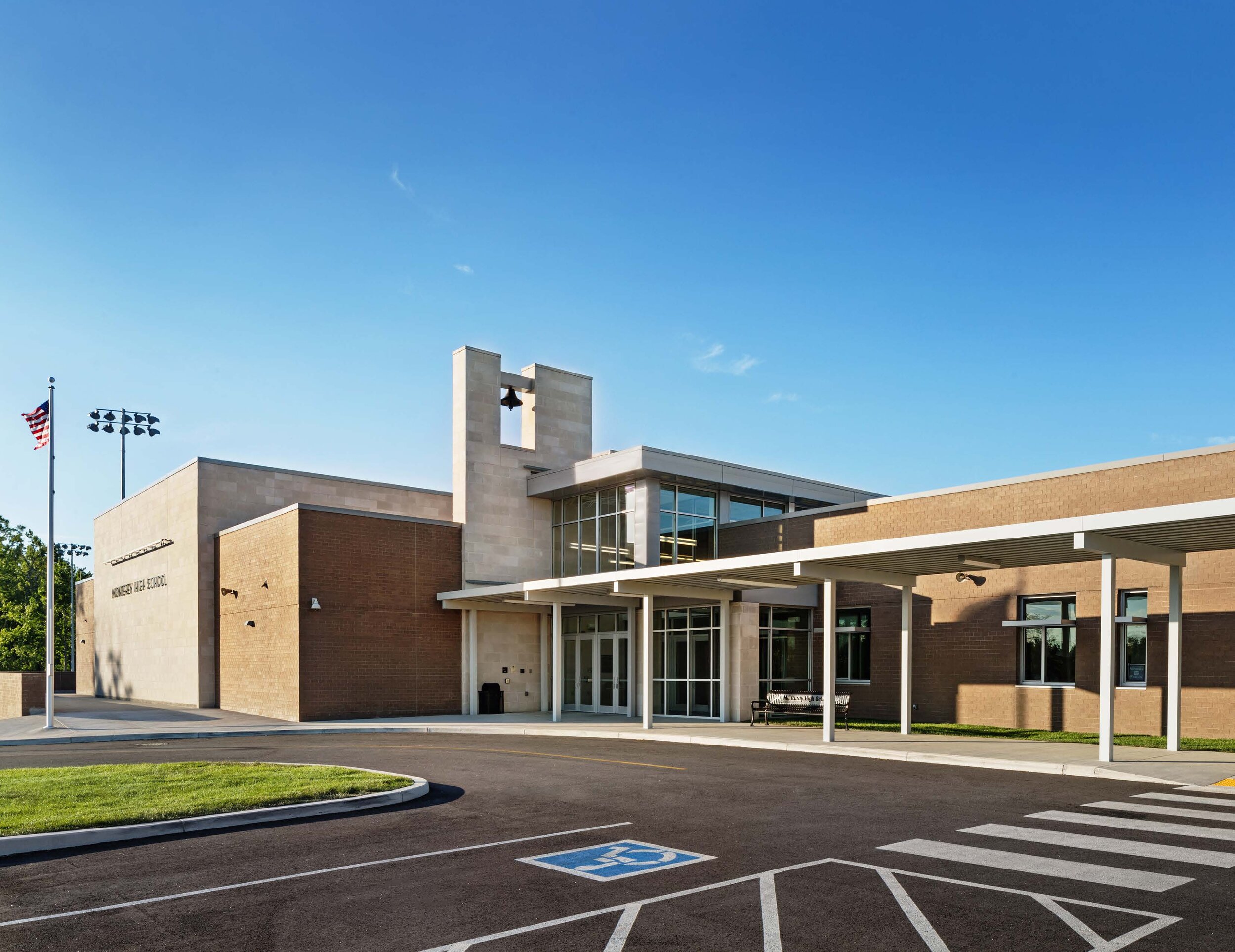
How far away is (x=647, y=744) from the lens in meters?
20.4

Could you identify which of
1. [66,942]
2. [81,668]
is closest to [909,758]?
[66,942]

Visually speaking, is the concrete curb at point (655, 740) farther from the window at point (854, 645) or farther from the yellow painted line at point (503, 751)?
the window at point (854, 645)

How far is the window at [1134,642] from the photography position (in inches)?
824

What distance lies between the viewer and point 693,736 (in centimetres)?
2103

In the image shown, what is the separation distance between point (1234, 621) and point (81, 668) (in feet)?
167

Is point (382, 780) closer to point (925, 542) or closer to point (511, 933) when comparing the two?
point (511, 933)

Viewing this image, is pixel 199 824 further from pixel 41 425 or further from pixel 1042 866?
pixel 41 425

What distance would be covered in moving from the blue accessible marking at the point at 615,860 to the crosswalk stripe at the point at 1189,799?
640cm

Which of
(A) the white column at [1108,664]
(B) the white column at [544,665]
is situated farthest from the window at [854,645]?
(A) the white column at [1108,664]

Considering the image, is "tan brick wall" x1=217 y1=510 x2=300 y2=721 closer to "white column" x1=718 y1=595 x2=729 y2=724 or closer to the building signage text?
the building signage text

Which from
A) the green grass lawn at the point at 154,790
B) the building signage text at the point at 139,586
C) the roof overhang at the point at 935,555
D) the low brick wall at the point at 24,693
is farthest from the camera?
the building signage text at the point at 139,586

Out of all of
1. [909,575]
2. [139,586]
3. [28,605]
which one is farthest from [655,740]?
[28,605]

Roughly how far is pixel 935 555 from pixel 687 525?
36.4 ft

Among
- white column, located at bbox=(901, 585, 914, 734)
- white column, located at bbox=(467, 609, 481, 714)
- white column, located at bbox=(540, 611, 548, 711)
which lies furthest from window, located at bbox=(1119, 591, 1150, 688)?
white column, located at bbox=(467, 609, 481, 714)
